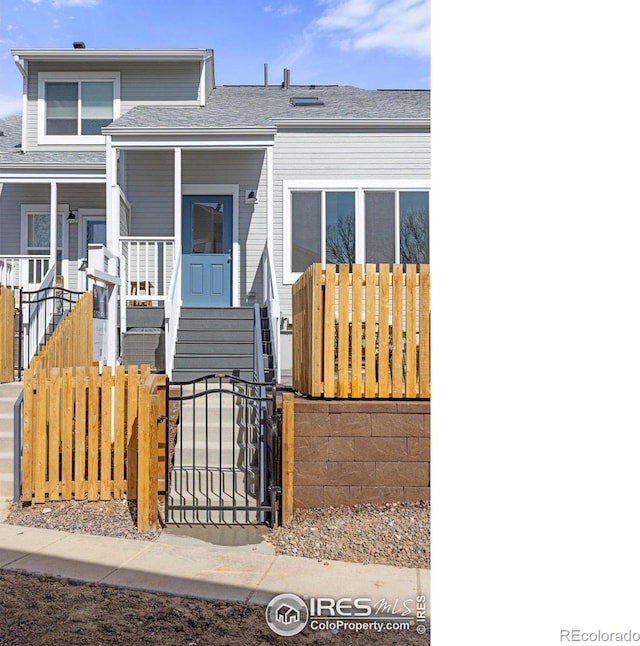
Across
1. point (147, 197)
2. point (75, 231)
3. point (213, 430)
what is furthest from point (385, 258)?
point (75, 231)

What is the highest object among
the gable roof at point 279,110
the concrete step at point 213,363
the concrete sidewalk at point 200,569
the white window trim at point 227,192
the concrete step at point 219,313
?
the gable roof at point 279,110

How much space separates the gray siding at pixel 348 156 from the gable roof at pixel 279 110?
0.29m

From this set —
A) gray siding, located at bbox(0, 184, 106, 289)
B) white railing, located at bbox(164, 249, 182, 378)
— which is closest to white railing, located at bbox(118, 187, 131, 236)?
gray siding, located at bbox(0, 184, 106, 289)

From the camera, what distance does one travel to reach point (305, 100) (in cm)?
1461

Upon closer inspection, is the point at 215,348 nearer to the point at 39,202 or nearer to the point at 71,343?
the point at 71,343

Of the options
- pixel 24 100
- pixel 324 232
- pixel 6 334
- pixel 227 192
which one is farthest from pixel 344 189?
pixel 24 100

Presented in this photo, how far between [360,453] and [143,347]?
5.98 meters

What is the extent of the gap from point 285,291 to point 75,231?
17.5 feet

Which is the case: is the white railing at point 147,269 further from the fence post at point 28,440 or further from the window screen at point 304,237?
the fence post at point 28,440

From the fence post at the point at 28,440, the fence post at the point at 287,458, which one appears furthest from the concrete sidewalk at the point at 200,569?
the fence post at the point at 28,440

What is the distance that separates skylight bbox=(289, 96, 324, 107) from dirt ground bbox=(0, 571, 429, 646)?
11905 millimetres

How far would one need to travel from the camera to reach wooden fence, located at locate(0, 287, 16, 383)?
878 centimetres

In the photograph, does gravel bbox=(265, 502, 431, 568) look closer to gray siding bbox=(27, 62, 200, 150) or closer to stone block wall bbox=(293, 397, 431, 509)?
stone block wall bbox=(293, 397, 431, 509)

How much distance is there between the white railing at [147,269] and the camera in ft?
35.6
